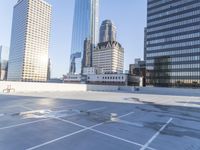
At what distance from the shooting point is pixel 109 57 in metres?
183

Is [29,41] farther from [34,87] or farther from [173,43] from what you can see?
[34,87]

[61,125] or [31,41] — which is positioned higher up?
[31,41]

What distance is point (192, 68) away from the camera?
90812mm

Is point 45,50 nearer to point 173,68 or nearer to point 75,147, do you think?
point 173,68

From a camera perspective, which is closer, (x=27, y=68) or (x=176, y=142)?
(x=176, y=142)

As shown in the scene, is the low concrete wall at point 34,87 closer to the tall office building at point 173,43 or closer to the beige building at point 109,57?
the tall office building at point 173,43

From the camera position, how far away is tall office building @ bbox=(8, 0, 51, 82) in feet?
548

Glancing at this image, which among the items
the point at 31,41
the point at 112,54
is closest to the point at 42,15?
the point at 31,41

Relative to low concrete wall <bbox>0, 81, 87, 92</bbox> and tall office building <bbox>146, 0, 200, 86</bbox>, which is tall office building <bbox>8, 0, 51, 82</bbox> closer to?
tall office building <bbox>146, 0, 200, 86</bbox>

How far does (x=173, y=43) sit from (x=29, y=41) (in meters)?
127

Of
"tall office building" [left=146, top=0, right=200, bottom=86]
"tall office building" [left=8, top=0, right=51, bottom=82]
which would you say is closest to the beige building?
"tall office building" [left=8, top=0, right=51, bottom=82]

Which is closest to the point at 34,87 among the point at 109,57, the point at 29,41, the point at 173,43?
the point at 173,43

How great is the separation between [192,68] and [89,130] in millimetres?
94918

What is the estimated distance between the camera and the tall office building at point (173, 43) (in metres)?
90.8
